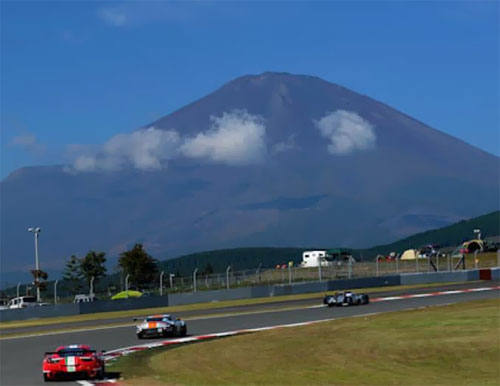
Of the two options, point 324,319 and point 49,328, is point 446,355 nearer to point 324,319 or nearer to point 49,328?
point 324,319

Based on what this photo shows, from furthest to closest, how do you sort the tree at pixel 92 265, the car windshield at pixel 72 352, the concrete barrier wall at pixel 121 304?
1. the tree at pixel 92 265
2. the concrete barrier wall at pixel 121 304
3. the car windshield at pixel 72 352

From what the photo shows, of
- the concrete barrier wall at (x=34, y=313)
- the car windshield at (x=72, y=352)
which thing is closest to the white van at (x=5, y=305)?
the concrete barrier wall at (x=34, y=313)

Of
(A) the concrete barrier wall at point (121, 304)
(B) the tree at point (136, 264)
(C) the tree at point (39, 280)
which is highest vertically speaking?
(B) the tree at point (136, 264)

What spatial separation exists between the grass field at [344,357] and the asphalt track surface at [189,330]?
117 inches

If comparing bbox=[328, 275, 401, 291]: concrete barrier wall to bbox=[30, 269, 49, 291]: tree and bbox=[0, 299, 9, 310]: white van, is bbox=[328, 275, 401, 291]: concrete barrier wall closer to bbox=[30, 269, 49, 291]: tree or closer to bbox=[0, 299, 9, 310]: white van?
bbox=[30, 269, 49, 291]: tree

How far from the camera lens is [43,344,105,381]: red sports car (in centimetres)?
2386

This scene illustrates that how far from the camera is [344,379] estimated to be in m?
24.7

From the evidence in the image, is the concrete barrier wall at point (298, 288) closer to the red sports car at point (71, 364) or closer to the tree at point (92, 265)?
the tree at point (92, 265)

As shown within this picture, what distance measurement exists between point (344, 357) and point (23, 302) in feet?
151

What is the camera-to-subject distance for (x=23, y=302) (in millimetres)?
70875

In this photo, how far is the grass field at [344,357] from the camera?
25059 millimetres

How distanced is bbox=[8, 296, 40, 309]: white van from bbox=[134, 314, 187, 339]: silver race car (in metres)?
31.8

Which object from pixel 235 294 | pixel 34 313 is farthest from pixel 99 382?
pixel 235 294

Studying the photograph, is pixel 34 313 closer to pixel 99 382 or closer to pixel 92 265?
pixel 99 382
